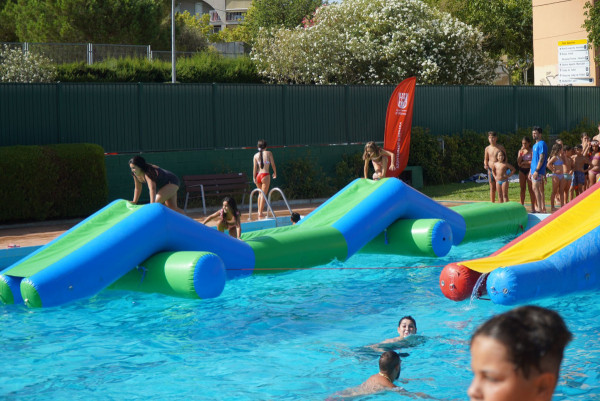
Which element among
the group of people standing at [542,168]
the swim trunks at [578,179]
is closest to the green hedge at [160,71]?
the group of people standing at [542,168]

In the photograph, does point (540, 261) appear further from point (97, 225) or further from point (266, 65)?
point (266, 65)

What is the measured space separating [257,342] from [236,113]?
1007 centimetres

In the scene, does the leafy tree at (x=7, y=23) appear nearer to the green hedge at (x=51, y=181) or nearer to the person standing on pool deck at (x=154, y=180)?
the green hedge at (x=51, y=181)

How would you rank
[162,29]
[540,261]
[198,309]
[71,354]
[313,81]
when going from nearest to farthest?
[71,354] < [540,261] < [198,309] < [313,81] < [162,29]

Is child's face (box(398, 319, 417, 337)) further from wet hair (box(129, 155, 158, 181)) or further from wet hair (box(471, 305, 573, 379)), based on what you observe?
wet hair (box(471, 305, 573, 379))

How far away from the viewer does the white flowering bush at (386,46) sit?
82.9 ft

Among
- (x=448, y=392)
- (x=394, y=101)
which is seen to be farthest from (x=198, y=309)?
(x=394, y=101)

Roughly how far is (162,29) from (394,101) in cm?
2720

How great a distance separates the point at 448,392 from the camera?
6043mm

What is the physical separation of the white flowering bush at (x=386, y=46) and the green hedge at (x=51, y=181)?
43.3 ft

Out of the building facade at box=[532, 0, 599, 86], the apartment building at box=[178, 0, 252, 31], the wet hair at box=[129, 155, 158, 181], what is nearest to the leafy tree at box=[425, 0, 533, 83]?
the building facade at box=[532, 0, 599, 86]

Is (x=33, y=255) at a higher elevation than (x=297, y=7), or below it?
below

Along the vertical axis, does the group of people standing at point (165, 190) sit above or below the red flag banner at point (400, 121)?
→ below

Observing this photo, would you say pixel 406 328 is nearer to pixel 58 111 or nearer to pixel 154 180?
pixel 154 180
